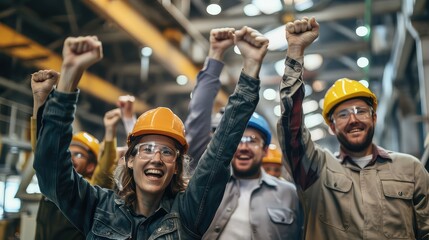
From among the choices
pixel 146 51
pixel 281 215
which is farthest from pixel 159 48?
pixel 281 215

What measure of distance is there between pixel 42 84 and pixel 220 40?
3.25ft

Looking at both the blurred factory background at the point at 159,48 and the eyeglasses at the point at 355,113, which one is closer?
the eyeglasses at the point at 355,113

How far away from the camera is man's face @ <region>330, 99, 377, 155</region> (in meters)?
2.57

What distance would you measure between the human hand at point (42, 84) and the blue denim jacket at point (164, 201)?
0.10 metres

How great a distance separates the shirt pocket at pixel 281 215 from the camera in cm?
270

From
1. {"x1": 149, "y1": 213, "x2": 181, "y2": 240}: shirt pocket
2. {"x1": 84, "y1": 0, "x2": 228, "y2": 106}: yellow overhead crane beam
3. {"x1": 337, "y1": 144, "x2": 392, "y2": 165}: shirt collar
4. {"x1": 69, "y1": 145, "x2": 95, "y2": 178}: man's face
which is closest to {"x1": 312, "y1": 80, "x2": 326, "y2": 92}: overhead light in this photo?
{"x1": 84, "y1": 0, "x2": 228, "y2": 106}: yellow overhead crane beam

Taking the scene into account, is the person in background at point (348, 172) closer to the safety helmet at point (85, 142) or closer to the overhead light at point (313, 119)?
→ the safety helmet at point (85, 142)

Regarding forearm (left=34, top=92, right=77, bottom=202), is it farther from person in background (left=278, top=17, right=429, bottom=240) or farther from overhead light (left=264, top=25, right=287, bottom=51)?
overhead light (left=264, top=25, right=287, bottom=51)

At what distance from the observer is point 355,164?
2.65 meters

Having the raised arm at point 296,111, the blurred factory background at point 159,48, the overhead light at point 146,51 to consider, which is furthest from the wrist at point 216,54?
the overhead light at point 146,51

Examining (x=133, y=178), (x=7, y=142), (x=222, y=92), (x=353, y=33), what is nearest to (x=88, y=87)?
(x=7, y=142)

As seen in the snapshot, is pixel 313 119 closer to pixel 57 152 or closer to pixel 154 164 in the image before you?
pixel 154 164

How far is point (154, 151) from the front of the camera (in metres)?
2.17

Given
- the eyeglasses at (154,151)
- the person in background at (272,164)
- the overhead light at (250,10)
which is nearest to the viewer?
the eyeglasses at (154,151)
